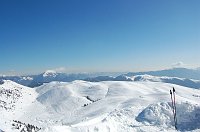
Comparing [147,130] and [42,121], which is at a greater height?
[147,130]

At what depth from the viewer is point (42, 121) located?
185m

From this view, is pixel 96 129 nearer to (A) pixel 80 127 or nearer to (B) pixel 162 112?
(A) pixel 80 127

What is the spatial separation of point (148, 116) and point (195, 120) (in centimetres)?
1044

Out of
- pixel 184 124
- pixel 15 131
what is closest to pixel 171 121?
pixel 184 124

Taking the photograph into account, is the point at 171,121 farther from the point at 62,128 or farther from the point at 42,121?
the point at 42,121

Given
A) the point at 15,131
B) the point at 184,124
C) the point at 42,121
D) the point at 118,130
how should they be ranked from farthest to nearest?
the point at 42,121
the point at 15,131
the point at 184,124
the point at 118,130

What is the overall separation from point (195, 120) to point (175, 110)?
481 cm

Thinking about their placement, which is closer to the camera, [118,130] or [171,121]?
[118,130]

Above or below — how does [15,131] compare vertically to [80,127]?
below

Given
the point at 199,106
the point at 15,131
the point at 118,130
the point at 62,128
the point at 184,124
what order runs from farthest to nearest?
the point at 15,131
the point at 199,106
the point at 184,124
the point at 118,130
the point at 62,128

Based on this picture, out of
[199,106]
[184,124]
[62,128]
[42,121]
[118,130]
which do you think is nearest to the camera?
[62,128]

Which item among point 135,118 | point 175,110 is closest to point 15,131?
point 135,118

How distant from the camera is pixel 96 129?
185 feet

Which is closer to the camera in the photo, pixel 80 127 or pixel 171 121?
pixel 80 127
